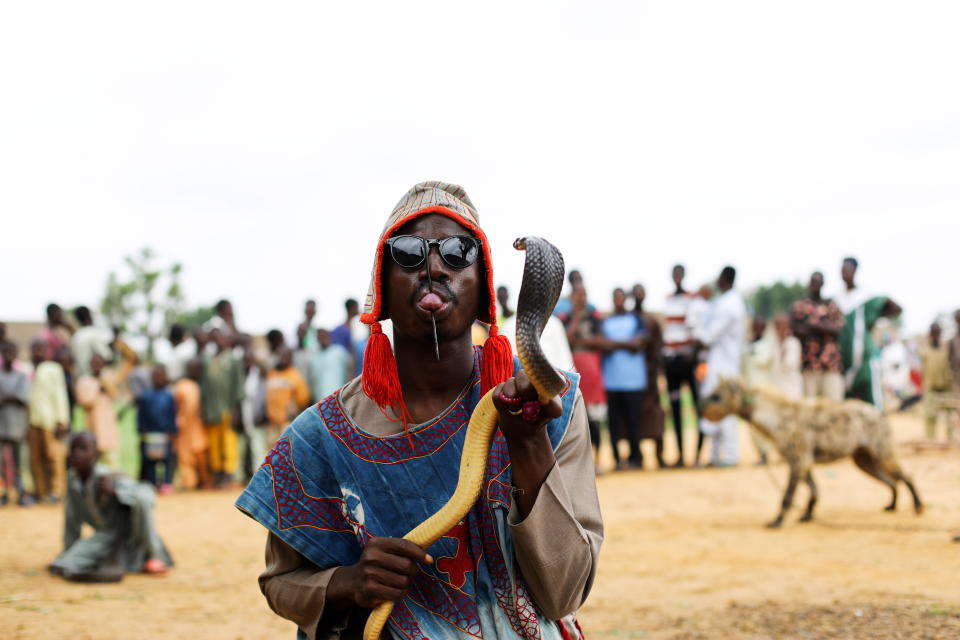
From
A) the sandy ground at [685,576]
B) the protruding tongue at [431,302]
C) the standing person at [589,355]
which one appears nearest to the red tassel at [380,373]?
the protruding tongue at [431,302]

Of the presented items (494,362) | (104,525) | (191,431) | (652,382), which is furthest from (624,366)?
(494,362)

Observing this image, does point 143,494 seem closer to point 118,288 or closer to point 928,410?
point 928,410

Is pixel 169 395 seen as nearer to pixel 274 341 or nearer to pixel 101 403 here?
pixel 101 403

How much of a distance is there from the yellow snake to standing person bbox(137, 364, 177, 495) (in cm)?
1050

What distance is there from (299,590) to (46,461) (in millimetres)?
10463

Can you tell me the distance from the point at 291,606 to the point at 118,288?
39.6 m

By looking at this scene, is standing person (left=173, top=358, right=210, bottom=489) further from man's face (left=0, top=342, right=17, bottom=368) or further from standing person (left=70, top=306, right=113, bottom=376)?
man's face (left=0, top=342, right=17, bottom=368)

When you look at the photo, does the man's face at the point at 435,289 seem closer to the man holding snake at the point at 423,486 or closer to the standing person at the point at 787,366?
the man holding snake at the point at 423,486

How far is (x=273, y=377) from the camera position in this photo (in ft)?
43.5

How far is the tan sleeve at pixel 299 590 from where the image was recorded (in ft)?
9.16

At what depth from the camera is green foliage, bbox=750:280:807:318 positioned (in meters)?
63.8

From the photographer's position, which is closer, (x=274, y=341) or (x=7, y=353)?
(x=7, y=353)

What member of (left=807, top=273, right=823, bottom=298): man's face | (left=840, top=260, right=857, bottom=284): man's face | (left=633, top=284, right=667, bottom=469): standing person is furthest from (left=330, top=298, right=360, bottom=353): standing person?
(left=840, top=260, right=857, bottom=284): man's face

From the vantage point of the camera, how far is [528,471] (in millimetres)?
2557
